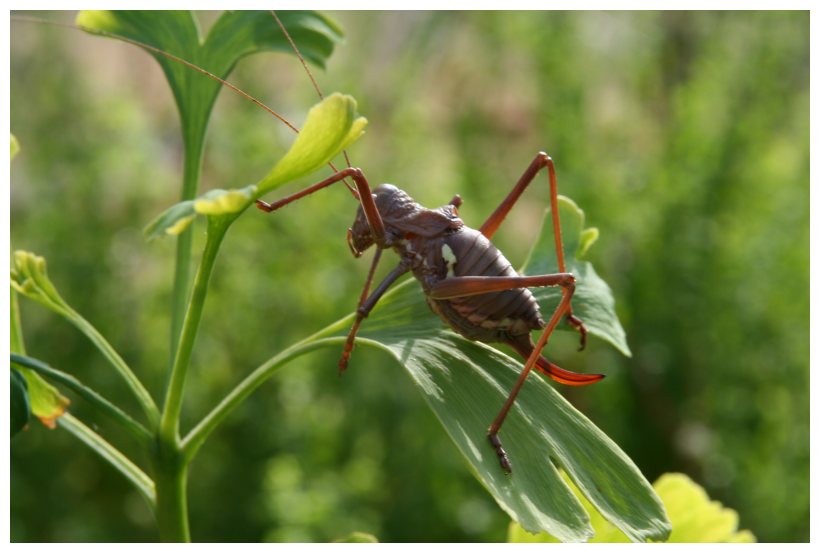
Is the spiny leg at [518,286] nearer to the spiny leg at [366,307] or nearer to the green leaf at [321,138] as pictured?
the spiny leg at [366,307]

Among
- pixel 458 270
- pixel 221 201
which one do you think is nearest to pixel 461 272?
pixel 458 270

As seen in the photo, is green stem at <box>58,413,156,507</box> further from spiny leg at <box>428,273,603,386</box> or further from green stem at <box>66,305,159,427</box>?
spiny leg at <box>428,273,603,386</box>

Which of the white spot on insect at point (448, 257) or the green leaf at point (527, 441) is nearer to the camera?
the green leaf at point (527, 441)

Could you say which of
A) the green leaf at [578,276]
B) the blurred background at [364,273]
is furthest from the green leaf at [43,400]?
the blurred background at [364,273]

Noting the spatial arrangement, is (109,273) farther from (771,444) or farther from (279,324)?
(771,444)

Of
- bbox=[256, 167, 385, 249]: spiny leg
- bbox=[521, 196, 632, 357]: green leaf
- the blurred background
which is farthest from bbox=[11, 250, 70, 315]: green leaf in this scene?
the blurred background

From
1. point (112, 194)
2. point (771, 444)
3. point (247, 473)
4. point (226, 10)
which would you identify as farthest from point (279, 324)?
point (226, 10)
